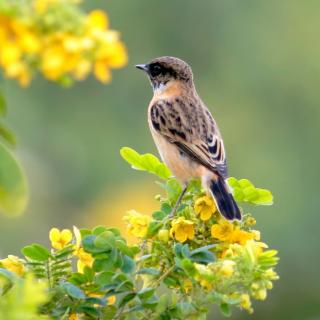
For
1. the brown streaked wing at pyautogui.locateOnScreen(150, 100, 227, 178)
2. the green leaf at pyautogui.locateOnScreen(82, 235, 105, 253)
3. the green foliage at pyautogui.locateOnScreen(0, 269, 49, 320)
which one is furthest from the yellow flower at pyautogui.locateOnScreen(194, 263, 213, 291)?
the brown streaked wing at pyautogui.locateOnScreen(150, 100, 227, 178)

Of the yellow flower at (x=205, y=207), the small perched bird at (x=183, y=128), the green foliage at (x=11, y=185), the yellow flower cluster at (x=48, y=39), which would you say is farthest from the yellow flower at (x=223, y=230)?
the small perched bird at (x=183, y=128)

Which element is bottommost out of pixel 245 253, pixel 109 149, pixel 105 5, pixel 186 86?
pixel 245 253

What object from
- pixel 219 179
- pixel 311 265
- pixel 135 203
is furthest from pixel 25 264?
pixel 135 203

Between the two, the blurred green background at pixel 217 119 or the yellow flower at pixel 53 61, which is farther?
the blurred green background at pixel 217 119

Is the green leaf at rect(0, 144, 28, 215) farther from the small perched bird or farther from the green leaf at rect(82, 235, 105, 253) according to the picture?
the small perched bird

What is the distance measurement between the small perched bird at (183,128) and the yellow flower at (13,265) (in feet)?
5.24

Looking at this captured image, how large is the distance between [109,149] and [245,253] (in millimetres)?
11332

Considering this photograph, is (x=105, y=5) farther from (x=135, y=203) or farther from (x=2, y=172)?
(x=2, y=172)

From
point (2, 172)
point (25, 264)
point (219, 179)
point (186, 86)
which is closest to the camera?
point (2, 172)

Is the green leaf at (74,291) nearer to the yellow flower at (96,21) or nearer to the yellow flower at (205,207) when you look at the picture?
the yellow flower at (205,207)

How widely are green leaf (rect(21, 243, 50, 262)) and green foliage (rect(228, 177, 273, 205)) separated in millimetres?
819

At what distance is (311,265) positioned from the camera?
12.8 metres

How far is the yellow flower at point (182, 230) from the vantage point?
11.3 feet

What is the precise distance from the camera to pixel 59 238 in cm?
338
